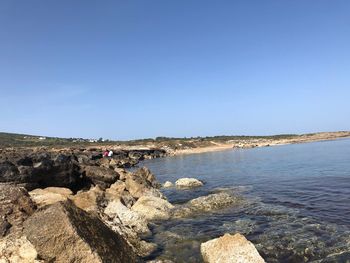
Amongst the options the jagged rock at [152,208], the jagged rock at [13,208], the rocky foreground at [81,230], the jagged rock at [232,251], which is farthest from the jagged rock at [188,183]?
the jagged rock at [13,208]

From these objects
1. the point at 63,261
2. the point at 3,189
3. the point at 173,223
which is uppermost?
the point at 3,189

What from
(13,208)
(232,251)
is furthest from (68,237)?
(232,251)

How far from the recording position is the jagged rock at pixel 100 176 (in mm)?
30125

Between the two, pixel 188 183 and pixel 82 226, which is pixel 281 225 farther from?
pixel 188 183

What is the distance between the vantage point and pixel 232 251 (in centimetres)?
1188

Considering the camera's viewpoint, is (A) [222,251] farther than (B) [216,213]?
No

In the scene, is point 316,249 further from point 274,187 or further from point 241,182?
point 241,182

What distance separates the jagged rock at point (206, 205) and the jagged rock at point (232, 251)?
27.9 ft

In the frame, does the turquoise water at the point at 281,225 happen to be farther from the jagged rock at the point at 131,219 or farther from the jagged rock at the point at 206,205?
the jagged rock at the point at 206,205

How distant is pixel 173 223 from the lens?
1938 centimetres

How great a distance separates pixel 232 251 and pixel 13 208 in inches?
286

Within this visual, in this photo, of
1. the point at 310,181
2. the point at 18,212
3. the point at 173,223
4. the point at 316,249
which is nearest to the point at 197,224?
the point at 173,223

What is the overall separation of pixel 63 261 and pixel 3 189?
511 centimetres

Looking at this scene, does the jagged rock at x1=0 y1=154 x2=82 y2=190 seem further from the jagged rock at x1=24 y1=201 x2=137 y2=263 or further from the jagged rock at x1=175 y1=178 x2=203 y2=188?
the jagged rock at x1=24 y1=201 x2=137 y2=263
